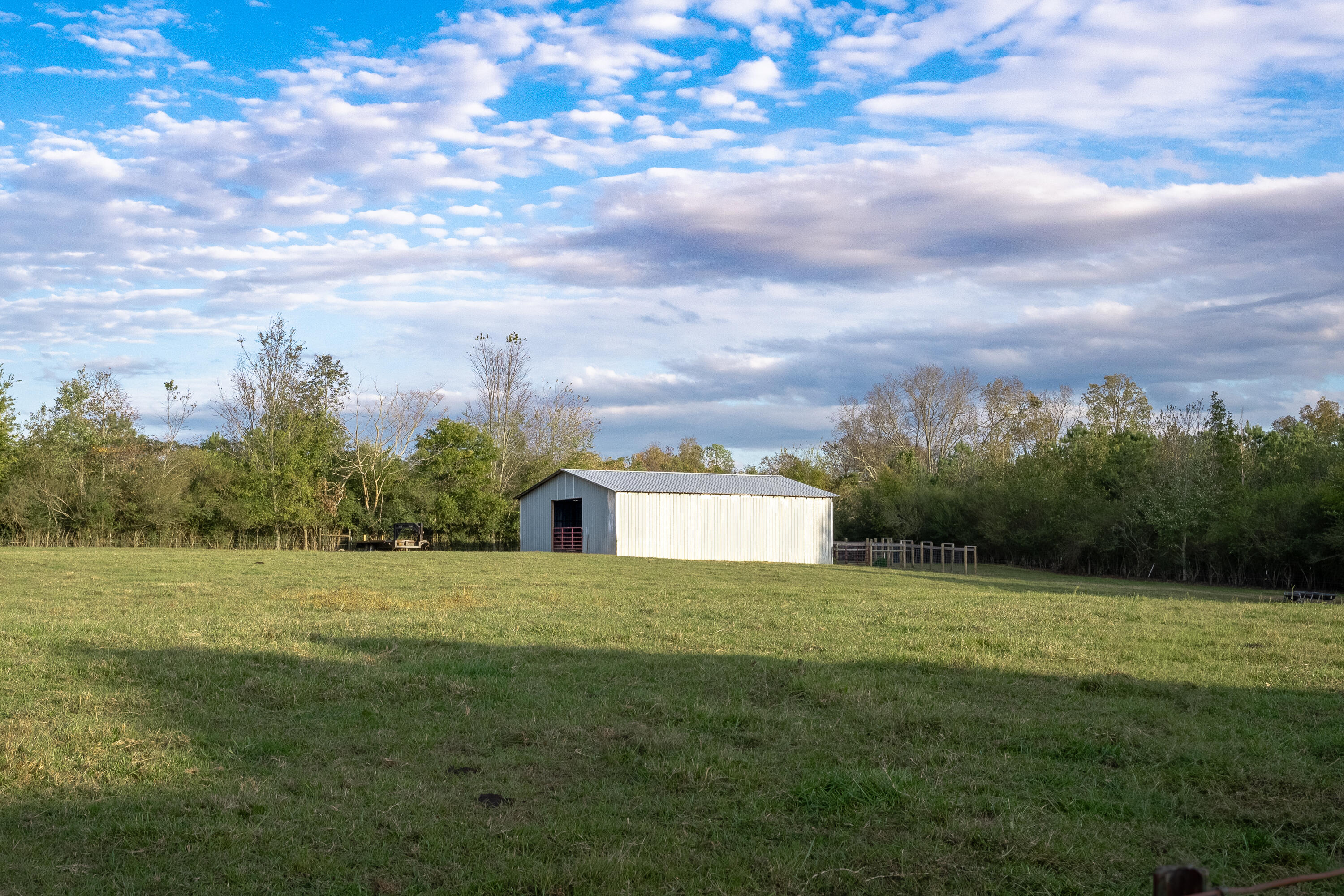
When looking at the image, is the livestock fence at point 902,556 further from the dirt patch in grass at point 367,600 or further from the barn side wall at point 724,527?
the dirt patch in grass at point 367,600

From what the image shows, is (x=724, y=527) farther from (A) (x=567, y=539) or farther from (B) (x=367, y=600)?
(B) (x=367, y=600)

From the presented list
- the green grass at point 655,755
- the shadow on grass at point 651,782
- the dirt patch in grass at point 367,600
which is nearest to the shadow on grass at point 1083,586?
the green grass at point 655,755

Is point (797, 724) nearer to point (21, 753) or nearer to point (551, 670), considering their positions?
point (551, 670)

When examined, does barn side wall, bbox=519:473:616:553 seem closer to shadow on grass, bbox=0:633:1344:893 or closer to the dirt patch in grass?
the dirt patch in grass

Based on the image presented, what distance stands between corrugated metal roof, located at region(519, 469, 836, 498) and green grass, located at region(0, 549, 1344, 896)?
30.8m

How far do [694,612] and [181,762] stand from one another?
986 centimetres

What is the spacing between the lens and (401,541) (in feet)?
162

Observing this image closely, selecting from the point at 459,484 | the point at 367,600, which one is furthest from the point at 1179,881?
the point at 459,484

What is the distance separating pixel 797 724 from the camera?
7723 mm

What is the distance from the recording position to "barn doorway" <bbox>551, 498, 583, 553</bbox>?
47906mm

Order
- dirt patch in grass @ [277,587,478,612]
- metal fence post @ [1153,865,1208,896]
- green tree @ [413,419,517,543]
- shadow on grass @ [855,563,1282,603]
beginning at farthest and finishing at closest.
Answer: green tree @ [413,419,517,543]
shadow on grass @ [855,563,1282,603]
dirt patch in grass @ [277,587,478,612]
metal fence post @ [1153,865,1208,896]

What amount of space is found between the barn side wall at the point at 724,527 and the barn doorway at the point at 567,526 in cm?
340

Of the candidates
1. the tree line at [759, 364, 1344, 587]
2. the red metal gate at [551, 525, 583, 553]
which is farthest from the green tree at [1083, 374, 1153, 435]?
the red metal gate at [551, 525, 583, 553]

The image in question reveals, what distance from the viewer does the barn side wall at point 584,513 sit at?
1735 inches
